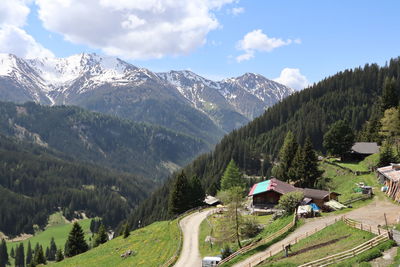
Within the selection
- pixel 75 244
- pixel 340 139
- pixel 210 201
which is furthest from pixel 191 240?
pixel 340 139

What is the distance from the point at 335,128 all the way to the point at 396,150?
67.0 ft

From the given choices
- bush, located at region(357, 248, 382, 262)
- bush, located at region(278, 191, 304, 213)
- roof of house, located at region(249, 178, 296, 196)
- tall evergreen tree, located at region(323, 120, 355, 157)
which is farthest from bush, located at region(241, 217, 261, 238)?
tall evergreen tree, located at region(323, 120, 355, 157)

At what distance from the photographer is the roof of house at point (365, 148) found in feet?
348

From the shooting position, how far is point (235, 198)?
177 feet

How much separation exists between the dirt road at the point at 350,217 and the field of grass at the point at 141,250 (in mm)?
20603

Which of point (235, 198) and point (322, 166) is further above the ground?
point (322, 166)

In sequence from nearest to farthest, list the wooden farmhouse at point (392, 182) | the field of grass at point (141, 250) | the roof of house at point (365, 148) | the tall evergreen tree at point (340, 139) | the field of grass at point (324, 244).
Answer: the field of grass at point (324, 244) → the wooden farmhouse at point (392, 182) → the field of grass at point (141, 250) → the roof of house at point (365, 148) → the tall evergreen tree at point (340, 139)

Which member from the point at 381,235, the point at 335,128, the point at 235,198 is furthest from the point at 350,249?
the point at 335,128

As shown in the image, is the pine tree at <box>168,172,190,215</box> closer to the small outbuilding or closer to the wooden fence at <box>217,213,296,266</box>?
the wooden fence at <box>217,213,296,266</box>

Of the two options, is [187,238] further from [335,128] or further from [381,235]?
[335,128]

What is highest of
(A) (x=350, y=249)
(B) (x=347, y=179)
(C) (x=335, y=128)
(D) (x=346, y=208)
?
(C) (x=335, y=128)

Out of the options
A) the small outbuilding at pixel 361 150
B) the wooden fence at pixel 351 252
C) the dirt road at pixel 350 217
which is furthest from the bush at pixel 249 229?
the small outbuilding at pixel 361 150

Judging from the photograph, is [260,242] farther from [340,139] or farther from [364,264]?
[340,139]

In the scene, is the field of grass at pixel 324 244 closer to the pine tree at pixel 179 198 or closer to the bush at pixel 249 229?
the bush at pixel 249 229
